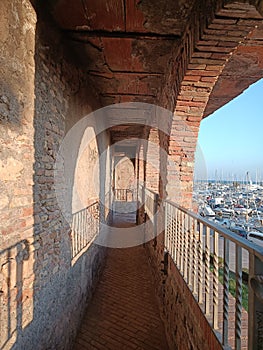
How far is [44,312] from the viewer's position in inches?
87.2

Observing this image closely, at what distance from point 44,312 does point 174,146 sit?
2.31 metres

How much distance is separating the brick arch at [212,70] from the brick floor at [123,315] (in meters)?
1.85

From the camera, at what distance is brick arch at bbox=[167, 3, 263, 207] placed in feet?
5.91

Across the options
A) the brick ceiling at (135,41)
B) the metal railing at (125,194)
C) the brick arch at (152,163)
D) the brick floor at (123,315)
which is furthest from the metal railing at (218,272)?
the metal railing at (125,194)

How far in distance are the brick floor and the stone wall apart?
602mm

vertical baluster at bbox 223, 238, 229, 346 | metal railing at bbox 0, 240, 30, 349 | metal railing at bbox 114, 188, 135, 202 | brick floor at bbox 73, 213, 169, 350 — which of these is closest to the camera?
vertical baluster at bbox 223, 238, 229, 346

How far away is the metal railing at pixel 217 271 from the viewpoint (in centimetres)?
108

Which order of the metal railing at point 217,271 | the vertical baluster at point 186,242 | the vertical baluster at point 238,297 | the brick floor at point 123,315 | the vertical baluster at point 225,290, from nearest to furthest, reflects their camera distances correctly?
the metal railing at point 217,271 < the vertical baluster at point 238,297 < the vertical baluster at point 225,290 < the vertical baluster at point 186,242 < the brick floor at point 123,315

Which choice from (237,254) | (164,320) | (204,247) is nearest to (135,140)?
(164,320)

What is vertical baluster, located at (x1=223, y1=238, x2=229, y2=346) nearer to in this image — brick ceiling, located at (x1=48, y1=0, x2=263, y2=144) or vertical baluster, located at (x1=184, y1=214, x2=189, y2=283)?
vertical baluster, located at (x1=184, y1=214, x2=189, y2=283)

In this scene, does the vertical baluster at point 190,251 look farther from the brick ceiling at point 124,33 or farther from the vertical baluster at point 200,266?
the brick ceiling at point 124,33

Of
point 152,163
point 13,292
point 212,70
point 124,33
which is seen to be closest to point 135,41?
point 124,33

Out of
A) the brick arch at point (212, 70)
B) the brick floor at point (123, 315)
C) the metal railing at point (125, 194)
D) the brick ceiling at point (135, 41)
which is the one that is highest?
the brick ceiling at point (135, 41)

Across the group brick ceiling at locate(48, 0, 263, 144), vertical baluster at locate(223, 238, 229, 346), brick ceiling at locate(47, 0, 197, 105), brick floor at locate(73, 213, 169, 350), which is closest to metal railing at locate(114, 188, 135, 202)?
brick floor at locate(73, 213, 169, 350)
